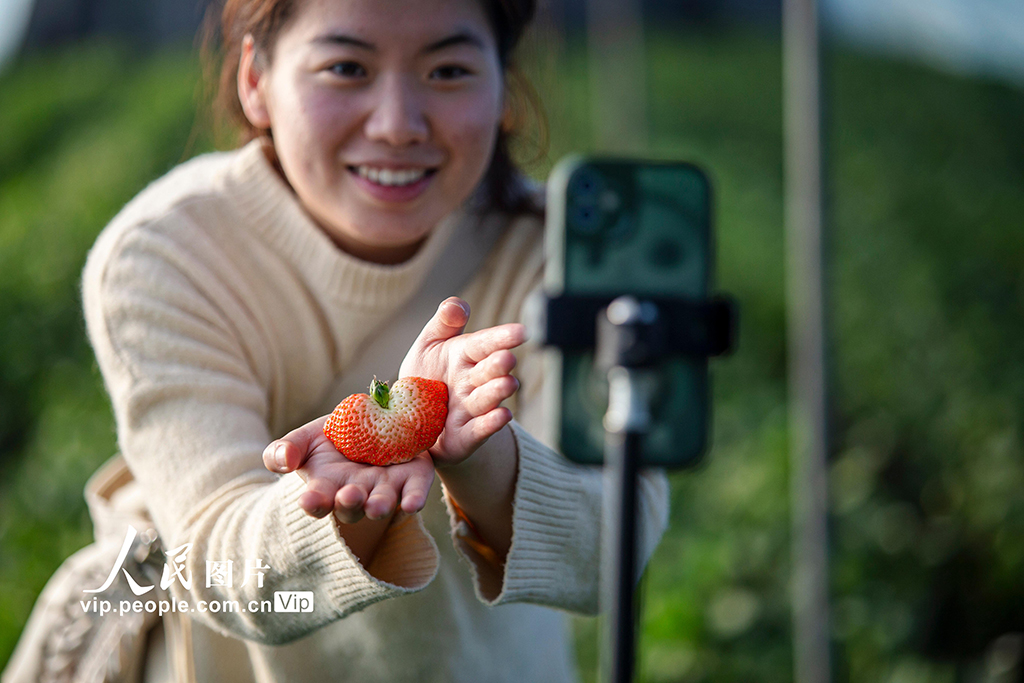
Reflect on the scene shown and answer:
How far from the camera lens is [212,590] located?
0.63 metres

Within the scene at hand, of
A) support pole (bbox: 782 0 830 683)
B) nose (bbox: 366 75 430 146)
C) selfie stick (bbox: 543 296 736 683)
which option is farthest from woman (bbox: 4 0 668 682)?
support pole (bbox: 782 0 830 683)

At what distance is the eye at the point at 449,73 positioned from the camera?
0.60 m

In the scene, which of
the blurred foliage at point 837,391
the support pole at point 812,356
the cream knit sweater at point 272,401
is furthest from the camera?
the blurred foliage at point 837,391

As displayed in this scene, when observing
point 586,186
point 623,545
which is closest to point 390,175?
point 586,186

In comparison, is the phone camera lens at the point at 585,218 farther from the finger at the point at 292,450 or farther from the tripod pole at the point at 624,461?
the finger at the point at 292,450

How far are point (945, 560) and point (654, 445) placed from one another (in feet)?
5.31

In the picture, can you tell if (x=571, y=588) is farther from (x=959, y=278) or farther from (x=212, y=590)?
(x=959, y=278)

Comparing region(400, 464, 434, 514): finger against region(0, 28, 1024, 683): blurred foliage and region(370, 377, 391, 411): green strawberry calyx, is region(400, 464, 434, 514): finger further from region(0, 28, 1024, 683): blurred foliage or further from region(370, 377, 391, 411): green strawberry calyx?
region(0, 28, 1024, 683): blurred foliage

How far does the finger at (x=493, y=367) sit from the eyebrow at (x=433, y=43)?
23 cm

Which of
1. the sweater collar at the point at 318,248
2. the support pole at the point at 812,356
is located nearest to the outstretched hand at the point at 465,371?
the sweater collar at the point at 318,248

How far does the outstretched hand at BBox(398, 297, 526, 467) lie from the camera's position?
1.56 feet

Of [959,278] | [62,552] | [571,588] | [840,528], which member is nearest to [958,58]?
[959,278]

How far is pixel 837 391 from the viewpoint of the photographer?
2256mm

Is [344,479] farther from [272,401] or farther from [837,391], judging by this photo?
[837,391]
